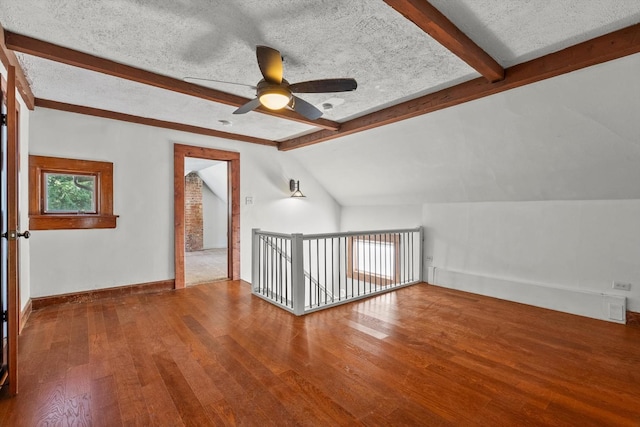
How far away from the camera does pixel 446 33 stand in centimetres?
207

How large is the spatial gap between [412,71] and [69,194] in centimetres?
432

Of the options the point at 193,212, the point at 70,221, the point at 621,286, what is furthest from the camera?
the point at 193,212

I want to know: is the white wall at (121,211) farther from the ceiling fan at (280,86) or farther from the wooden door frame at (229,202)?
the ceiling fan at (280,86)

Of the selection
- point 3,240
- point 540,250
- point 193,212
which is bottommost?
point 540,250

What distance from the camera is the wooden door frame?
4562 millimetres

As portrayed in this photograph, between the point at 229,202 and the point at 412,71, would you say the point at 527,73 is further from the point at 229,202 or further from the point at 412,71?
the point at 229,202

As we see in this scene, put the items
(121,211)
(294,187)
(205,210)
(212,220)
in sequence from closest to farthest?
1. (121,211)
2. (294,187)
3. (205,210)
4. (212,220)

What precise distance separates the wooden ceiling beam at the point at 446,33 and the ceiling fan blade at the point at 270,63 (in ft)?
2.57

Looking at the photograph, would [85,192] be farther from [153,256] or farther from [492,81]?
[492,81]

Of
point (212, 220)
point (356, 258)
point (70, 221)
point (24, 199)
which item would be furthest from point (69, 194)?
point (212, 220)

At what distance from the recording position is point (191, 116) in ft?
13.7

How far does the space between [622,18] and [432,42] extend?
1207 millimetres

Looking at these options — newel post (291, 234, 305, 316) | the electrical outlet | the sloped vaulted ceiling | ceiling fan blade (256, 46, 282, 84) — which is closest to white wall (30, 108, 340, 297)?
the sloped vaulted ceiling

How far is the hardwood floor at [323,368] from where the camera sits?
5.97ft
